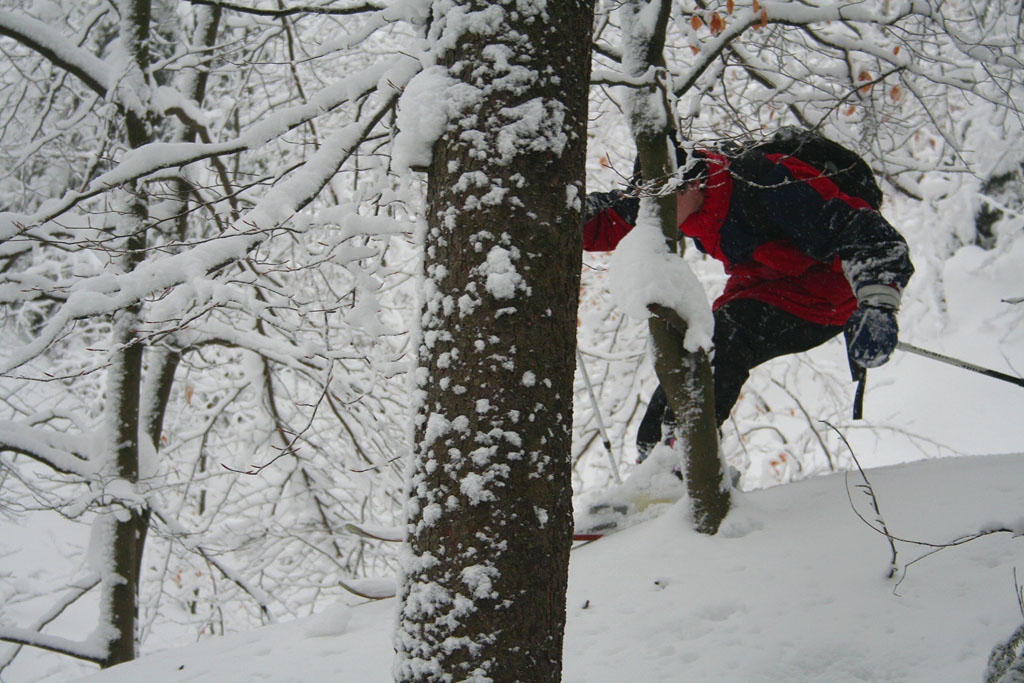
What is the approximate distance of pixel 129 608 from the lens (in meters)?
3.90

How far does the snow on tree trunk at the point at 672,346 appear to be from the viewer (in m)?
2.40

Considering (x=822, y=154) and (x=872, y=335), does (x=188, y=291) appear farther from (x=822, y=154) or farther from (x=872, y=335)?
(x=822, y=154)

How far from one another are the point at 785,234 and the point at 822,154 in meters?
0.37

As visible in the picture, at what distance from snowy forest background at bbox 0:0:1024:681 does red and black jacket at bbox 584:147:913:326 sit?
12.6 inches

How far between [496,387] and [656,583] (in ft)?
4.16

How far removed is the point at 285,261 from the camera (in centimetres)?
247

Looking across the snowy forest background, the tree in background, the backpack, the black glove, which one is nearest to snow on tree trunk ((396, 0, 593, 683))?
the snowy forest background

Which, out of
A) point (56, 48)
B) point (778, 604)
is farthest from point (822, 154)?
point (56, 48)

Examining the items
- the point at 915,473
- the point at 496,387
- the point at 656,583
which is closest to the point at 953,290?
the point at 915,473

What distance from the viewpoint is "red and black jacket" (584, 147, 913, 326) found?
2.19m

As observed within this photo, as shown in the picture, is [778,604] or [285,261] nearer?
[778,604]

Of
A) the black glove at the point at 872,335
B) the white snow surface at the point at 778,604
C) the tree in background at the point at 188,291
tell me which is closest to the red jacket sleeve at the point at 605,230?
the tree in background at the point at 188,291

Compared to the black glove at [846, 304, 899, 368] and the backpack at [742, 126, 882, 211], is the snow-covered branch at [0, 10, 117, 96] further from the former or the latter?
the black glove at [846, 304, 899, 368]

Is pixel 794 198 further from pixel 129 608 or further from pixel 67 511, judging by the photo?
pixel 129 608
